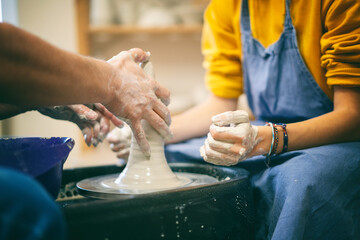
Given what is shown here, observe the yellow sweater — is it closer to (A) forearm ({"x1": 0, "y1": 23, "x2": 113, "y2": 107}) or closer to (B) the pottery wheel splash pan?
(B) the pottery wheel splash pan

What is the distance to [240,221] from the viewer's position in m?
0.66

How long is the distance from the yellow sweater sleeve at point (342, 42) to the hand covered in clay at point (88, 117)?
554 mm

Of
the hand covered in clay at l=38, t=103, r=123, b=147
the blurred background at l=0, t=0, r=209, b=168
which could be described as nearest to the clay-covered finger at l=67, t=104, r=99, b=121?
the hand covered in clay at l=38, t=103, r=123, b=147

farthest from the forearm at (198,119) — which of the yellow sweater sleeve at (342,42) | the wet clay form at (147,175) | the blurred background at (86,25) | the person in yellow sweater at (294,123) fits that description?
the blurred background at (86,25)

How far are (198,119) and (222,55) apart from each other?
0.23 metres

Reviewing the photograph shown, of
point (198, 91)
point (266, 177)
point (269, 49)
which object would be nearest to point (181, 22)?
point (198, 91)

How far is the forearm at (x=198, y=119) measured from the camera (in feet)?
3.33

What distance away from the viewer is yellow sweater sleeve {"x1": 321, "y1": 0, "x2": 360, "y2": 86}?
72 centimetres

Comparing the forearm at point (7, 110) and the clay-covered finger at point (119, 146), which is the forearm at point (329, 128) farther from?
the forearm at point (7, 110)

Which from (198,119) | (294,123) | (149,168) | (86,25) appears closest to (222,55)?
(198,119)

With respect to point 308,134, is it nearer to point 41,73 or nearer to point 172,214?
point 172,214

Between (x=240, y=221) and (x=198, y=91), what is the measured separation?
5.47 feet

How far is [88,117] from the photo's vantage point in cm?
83

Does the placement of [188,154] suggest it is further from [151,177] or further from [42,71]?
[42,71]
